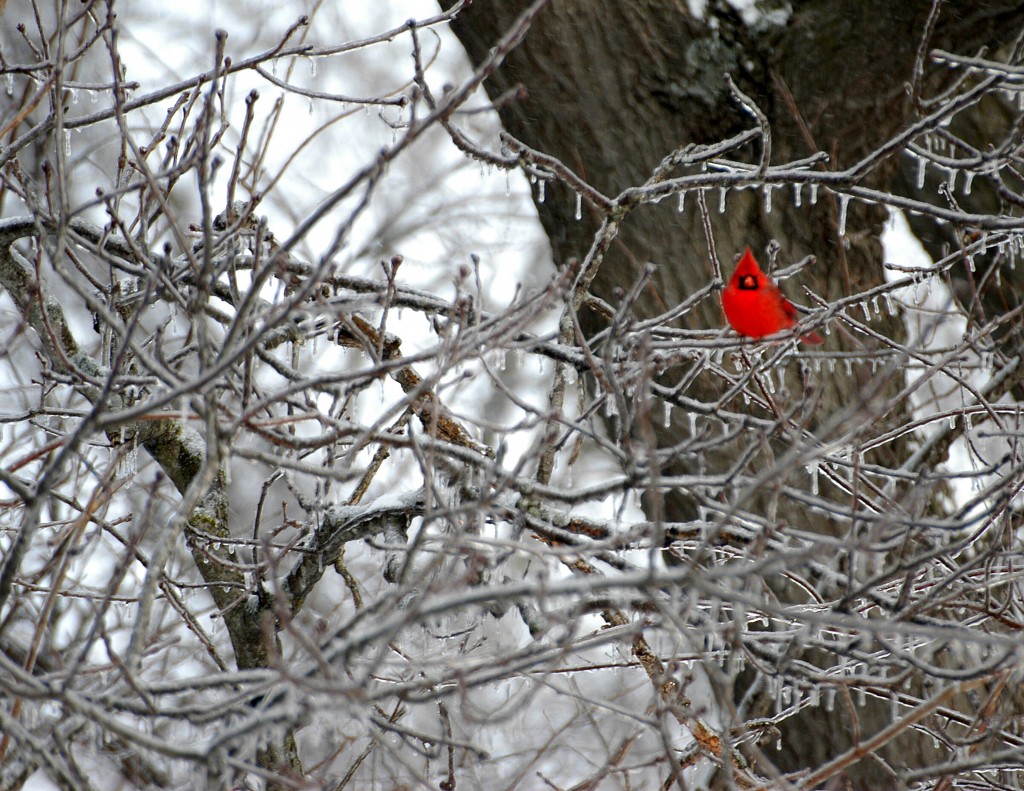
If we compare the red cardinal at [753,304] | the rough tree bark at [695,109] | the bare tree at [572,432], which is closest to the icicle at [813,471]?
the bare tree at [572,432]

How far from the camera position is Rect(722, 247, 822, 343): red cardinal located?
3672mm

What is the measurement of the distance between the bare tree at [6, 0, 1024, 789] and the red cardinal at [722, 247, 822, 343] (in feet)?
0.57

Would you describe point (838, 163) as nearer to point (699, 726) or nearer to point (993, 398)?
point (993, 398)

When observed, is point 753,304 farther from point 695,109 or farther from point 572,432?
point 695,109

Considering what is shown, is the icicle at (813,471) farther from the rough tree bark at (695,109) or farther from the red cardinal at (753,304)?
the rough tree bark at (695,109)

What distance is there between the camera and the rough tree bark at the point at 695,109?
5.22 metres

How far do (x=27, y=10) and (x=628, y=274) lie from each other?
25.0 feet

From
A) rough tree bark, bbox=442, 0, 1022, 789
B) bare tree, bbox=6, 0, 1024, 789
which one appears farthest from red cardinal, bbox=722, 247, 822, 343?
rough tree bark, bbox=442, 0, 1022, 789

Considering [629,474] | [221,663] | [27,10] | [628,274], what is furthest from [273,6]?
[629,474]

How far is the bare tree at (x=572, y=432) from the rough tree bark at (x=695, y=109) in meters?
0.02

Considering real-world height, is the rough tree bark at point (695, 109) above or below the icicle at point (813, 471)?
above

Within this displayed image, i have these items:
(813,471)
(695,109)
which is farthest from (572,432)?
(695,109)

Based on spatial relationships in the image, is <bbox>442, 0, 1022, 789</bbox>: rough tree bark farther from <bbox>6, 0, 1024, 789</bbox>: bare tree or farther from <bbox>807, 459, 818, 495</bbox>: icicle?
<bbox>807, 459, 818, 495</bbox>: icicle

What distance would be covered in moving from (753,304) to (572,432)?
3.45 ft
